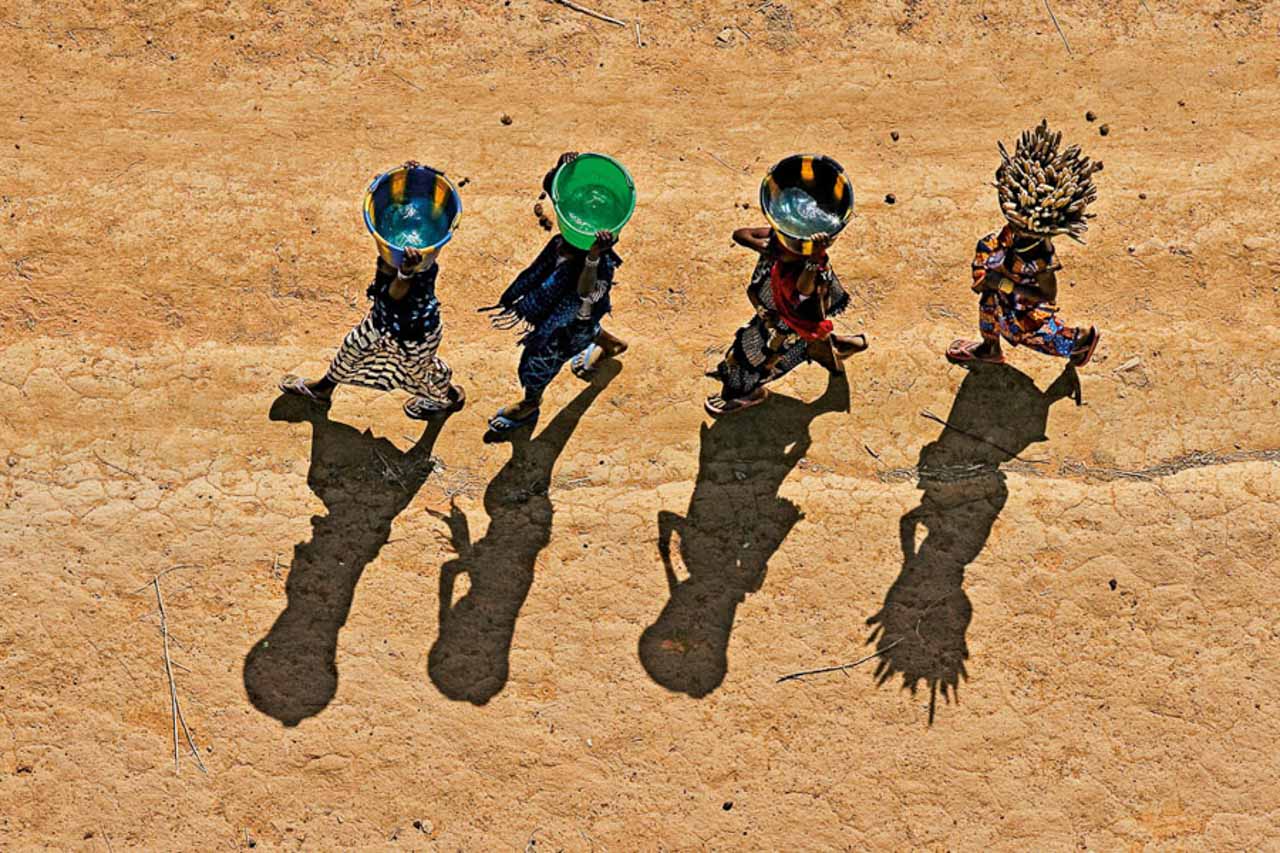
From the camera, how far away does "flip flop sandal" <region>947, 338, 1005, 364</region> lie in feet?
18.8

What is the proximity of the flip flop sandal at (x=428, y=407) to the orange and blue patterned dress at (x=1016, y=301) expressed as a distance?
2755 mm

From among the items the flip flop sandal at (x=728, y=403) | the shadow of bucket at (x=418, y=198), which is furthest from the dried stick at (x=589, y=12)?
the shadow of bucket at (x=418, y=198)

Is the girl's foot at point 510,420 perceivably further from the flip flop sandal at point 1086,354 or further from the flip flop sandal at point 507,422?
the flip flop sandal at point 1086,354

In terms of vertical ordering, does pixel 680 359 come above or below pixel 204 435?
above

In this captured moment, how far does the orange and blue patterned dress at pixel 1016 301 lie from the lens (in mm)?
4977

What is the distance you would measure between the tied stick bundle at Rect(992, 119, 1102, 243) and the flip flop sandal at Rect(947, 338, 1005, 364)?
109 cm

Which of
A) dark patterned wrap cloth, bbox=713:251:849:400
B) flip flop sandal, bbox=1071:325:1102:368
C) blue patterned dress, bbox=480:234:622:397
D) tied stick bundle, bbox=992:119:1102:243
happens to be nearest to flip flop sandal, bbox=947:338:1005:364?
flip flop sandal, bbox=1071:325:1102:368

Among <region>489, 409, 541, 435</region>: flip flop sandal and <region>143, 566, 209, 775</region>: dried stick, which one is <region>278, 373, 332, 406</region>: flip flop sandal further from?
<region>143, 566, 209, 775</region>: dried stick

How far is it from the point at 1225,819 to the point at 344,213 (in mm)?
5747

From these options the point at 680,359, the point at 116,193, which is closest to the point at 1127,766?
the point at 680,359

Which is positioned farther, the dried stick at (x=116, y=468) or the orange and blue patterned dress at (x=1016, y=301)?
the dried stick at (x=116, y=468)

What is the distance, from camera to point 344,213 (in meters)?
6.09

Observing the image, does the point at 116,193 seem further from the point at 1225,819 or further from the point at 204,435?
the point at 1225,819

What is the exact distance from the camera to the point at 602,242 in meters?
4.25
